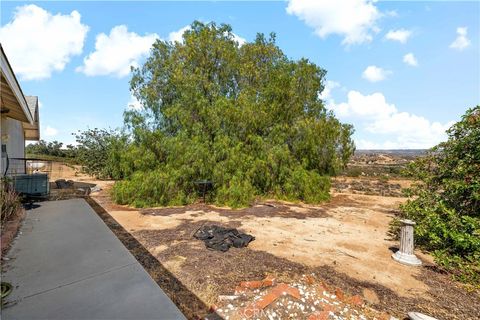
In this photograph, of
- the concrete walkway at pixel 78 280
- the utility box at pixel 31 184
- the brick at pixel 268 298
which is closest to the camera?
the concrete walkway at pixel 78 280

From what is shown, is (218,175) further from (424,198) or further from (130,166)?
(424,198)

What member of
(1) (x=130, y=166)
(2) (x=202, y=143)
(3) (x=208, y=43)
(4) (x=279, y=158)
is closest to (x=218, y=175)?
(2) (x=202, y=143)

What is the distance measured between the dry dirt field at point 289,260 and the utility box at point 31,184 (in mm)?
1757

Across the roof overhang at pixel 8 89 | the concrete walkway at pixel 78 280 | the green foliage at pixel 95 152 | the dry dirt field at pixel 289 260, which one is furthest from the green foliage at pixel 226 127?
the green foliage at pixel 95 152

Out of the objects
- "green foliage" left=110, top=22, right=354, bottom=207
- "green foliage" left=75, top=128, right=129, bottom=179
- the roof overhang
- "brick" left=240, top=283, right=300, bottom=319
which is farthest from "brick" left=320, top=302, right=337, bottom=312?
"green foliage" left=75, top=128, right=129, bottom=179

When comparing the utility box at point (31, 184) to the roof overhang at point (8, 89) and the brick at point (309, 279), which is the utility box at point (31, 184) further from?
the brick at point (309, 279)

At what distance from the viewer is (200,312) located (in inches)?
103

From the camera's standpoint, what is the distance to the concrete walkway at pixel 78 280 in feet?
6.66

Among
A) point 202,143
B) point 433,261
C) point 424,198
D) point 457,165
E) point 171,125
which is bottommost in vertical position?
point 433,261

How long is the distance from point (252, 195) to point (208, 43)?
22.5ft

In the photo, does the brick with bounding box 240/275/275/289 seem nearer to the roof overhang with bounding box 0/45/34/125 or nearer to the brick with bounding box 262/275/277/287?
the brick with bounding box 262/275/277/287

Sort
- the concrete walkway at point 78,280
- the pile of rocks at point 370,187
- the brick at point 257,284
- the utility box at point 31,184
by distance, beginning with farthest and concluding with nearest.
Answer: the pile of rocks at point 370,187 < the utility box at point 31,184 < the brick at point 257,284 < the concrete walkway at point 78,280

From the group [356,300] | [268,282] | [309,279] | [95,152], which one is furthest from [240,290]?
[95,152]

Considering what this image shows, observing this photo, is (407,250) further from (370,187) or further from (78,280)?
(370,187)
